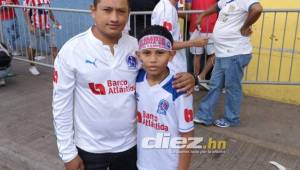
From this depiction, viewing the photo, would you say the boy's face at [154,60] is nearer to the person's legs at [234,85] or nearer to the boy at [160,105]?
the boy at [160,105]

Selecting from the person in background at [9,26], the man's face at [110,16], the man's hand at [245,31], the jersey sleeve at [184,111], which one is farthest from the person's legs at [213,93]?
the person in background at [9,26]

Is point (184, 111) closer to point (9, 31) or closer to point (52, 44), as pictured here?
point (52, 44)

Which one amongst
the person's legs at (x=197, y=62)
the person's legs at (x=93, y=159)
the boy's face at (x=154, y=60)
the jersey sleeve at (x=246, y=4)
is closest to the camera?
the boy's face at (x=154, y=60)

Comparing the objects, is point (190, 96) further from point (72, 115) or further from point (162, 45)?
point (72, 115)

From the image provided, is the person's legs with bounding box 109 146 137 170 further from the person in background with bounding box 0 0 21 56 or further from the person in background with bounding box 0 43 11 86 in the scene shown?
the person in background with bounding box 0 0 21 56

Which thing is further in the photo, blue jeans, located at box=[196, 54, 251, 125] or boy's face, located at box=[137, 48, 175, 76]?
blue jeans, located at box=[196, 54, 251, 125]

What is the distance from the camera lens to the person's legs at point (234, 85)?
162 inches

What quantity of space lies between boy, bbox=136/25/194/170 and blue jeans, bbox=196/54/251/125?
2193 mm

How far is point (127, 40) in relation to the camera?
2127 mm

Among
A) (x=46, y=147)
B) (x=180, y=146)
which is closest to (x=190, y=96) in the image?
(x=180, y=146)

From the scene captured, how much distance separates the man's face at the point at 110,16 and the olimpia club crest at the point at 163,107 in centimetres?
45

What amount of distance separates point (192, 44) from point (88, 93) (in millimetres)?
2131

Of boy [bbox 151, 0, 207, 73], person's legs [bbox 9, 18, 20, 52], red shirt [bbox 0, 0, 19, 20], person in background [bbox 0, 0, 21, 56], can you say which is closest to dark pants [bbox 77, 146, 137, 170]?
boy [bbox 151, 0, 207, 73]

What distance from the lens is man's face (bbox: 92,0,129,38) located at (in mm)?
1909
